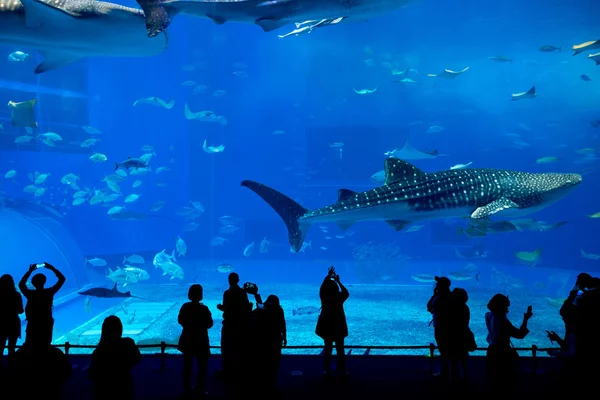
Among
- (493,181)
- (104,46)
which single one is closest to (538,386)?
(493,181)

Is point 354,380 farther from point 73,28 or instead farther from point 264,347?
point 73,28

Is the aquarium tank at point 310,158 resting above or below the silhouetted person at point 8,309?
above

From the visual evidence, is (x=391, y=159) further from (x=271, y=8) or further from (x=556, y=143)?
(x=556, y=143)

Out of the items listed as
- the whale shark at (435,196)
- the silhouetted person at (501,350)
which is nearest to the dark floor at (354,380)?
the silhouetted person at (501,350)

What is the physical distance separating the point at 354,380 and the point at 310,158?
1054 inches

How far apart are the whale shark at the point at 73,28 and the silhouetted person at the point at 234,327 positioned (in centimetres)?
339

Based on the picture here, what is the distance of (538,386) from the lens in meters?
3.60

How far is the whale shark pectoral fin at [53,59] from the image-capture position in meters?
5.77

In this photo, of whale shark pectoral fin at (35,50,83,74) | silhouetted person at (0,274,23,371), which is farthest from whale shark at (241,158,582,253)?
whale shark pectoral fin at (35,50,83,74)

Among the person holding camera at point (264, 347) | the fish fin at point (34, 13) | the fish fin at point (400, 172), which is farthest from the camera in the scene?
the fish fin at point (400, 172)

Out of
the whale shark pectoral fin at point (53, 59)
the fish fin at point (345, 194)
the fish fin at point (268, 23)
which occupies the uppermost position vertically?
the whale shark pectoral fin at point (53, 59)

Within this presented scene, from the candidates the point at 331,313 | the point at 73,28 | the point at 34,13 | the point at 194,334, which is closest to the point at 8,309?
the point at 194,334

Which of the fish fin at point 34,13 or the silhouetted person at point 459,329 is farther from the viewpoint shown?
the fish fin at point 34,13

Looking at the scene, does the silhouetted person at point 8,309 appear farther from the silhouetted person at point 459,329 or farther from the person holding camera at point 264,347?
the silhouetted person at point 459,329
